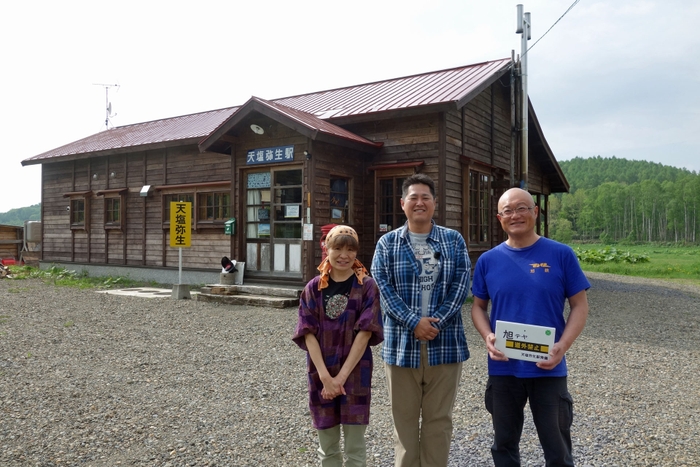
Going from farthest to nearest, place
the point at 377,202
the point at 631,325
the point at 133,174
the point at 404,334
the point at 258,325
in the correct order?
1. the point at 133,174
2. the point at 377,202
3. the point at 631,325
4. the point at 258,325
5. the point at 404,334

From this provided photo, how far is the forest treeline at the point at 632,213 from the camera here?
2516 inches

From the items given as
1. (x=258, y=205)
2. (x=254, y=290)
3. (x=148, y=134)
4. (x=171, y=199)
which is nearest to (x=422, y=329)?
(x=254, y=290)

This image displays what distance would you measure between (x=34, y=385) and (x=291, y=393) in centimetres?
230

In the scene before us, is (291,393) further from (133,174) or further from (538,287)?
(133,174)

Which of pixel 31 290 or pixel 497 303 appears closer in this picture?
pixel 497 303

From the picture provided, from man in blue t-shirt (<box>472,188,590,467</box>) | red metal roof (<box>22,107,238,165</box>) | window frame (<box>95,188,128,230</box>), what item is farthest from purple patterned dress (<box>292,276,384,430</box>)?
window frame (<box>95,188,128,230</box>)

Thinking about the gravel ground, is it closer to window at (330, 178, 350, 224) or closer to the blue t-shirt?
the blue t-shirt

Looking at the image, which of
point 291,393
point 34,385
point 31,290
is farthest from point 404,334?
point 31,290

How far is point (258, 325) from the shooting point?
23.8 feet

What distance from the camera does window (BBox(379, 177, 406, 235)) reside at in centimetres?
980

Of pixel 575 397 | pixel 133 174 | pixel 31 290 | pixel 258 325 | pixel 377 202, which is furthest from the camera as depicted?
pixel 133 174

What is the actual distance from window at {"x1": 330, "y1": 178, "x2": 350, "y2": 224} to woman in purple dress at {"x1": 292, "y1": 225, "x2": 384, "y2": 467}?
6781mm

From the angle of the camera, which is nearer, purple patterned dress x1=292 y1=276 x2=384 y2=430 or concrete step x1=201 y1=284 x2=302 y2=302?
purple patterned dress x1=292 y1=276 x2=384 y2=430

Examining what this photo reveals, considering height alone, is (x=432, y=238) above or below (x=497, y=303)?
above
